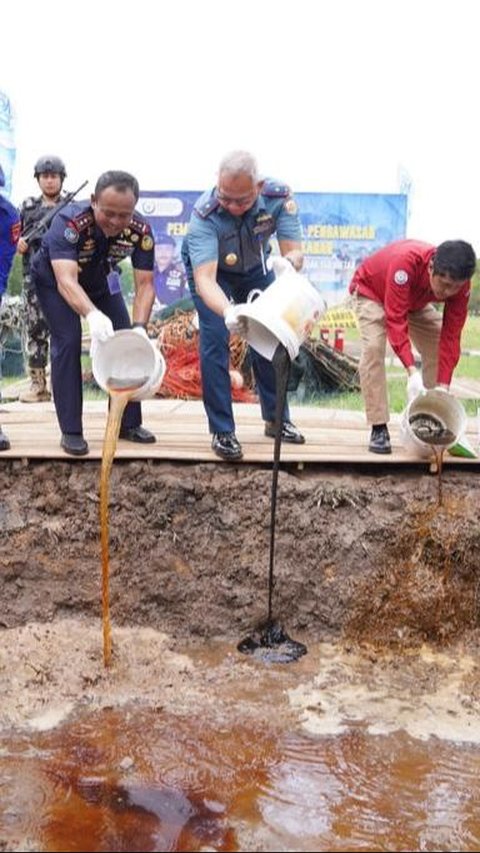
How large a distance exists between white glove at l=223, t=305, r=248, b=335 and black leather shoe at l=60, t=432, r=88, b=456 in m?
1.14

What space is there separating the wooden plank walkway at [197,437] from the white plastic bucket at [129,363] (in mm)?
430

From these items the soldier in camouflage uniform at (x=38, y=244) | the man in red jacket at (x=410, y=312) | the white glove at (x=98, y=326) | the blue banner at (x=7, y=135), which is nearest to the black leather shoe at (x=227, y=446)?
the man in red jacket at (x=410, y=312)

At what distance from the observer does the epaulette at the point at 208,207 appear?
439 centimetres

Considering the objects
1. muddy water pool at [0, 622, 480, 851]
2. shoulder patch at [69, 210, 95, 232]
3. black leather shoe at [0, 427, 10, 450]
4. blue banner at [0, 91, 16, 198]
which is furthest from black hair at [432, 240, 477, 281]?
blue banner at [0, 91, 16, 198]

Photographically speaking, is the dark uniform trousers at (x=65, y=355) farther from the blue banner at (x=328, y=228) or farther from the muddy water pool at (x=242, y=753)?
the blue banner at (x=328, y=228)

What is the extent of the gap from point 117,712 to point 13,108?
23.7ft

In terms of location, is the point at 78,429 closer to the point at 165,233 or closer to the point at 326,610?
the point at 326,610

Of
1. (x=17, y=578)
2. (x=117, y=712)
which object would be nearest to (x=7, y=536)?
(x=17, y=578)

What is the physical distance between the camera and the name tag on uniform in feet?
15.4

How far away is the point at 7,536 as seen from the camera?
177 inches

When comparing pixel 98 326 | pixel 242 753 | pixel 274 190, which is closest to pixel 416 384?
pixel 274 190

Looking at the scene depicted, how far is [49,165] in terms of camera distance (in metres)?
6.41

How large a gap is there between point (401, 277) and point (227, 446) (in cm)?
121

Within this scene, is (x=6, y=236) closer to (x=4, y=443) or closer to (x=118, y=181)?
(x=118, y=181)
